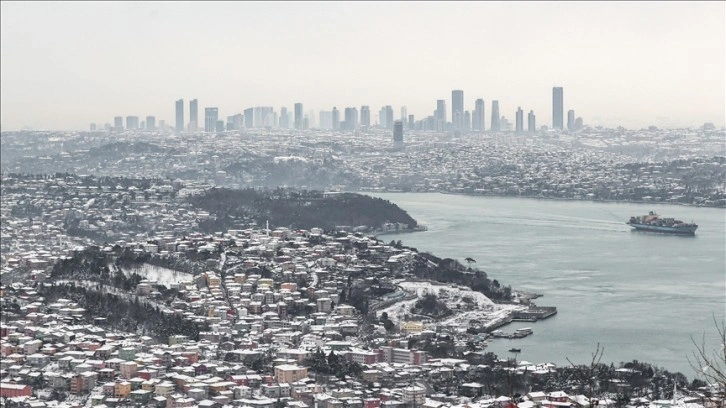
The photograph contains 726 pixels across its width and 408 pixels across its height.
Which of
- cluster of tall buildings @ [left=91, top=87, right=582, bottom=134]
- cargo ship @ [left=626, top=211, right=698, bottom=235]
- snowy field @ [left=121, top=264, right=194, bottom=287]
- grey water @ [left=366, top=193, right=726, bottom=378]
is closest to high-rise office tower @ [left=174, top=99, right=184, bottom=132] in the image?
cluster of tall buildings @ [left=91, top=87, right=582, bottom=134]

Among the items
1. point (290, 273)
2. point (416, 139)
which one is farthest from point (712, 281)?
point (416, 139)

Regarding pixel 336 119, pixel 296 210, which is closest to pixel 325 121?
pixel 336 119

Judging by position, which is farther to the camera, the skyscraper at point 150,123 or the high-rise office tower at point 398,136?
the skyscraper at point 150,123

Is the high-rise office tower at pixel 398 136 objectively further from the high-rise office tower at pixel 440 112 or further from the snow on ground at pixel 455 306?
the snow on ground at pixel 455 306

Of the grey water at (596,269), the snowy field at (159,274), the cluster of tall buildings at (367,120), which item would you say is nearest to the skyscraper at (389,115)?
the cluster of tall buildings at (367,120)

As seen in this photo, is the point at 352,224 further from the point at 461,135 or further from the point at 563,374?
the point at 461,135
